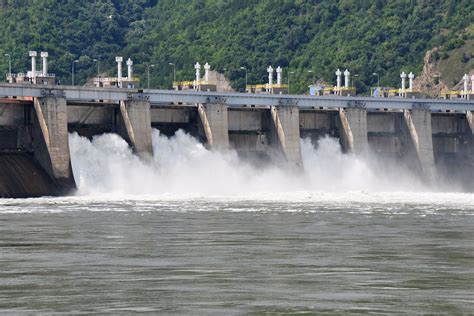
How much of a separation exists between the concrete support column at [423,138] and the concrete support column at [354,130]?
19.9ft

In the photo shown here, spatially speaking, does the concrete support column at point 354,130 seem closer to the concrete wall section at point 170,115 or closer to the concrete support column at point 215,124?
the concrete support column at point 215,124

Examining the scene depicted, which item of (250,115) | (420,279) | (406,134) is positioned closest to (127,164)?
(250,115)

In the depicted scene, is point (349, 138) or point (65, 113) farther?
point (349, 138)

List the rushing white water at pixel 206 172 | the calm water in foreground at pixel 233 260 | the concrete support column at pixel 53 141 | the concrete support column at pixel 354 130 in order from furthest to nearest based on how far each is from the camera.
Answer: the concrete support column at pixel 354 130 < the rushing white water at pixel 206 172 < the concrete support column at pixel 53 141 < the calm water in foreground at pixel 233 260

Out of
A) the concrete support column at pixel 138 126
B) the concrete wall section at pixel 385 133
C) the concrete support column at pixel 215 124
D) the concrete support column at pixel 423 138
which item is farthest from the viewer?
the concrete wall section at pixel 385 133

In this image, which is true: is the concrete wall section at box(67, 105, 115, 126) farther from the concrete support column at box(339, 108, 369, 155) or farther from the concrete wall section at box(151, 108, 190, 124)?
the concrete support column at box(339, 108, 369, 155)

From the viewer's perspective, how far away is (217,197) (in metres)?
99.0

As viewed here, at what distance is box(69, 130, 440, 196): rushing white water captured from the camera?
336 ft

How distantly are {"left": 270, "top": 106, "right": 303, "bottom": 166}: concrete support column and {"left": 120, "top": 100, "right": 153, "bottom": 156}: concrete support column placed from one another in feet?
50.4

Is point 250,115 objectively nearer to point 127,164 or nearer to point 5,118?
point 127,164

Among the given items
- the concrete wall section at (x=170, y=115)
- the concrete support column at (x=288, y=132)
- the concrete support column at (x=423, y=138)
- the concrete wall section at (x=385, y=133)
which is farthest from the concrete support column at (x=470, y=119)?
the concrete wall section at (x=170, y=115)

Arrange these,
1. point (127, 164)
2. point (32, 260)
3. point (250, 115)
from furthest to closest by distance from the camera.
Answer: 1. point (250, 115)
2. point (127, 164)
3. point (32, 260)

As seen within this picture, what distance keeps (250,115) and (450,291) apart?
7956 cm

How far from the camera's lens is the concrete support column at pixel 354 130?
4818 inches
